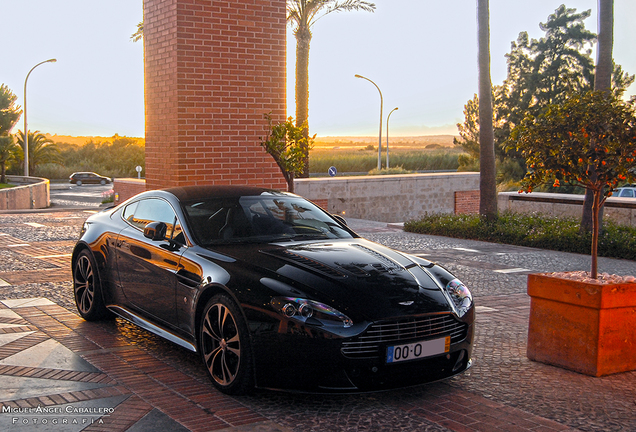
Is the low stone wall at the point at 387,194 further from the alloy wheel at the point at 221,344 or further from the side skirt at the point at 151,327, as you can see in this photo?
the alloy wheel at the point at 221,344

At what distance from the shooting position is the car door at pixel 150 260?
5.07 metres

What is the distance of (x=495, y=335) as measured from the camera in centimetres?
620

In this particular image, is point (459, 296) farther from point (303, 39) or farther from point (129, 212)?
point (303, 39)

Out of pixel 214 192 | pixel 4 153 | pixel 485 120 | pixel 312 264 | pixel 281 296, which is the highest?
pixel 485 120

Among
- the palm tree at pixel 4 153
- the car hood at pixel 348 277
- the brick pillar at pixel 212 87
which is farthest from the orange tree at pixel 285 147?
the palm tree at pixel 4 153

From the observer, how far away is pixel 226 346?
4.37 metres

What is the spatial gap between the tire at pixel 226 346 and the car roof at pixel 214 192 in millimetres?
1318

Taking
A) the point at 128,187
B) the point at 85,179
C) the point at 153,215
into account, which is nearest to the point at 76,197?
the point at 85,179

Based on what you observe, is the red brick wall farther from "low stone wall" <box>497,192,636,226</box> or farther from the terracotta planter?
the terracotta planter

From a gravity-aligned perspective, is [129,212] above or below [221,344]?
above

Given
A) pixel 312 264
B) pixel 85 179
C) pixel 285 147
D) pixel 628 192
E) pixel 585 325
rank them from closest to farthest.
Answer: pixel 312 264 → pixel 585 325 → pixel 285 147 → pixel 628 192 → pixel 85 179

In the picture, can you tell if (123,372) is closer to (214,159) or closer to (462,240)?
(214,159)

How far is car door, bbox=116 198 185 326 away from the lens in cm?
507

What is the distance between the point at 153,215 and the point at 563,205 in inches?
542
